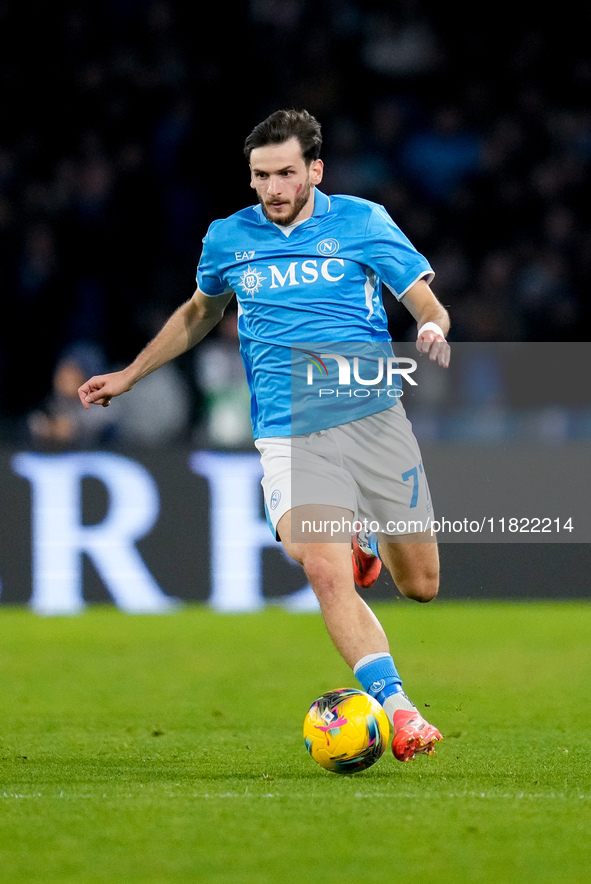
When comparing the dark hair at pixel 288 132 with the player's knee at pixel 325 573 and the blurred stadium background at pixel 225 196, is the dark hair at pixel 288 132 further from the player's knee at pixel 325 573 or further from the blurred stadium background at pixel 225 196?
the blurred stadium background at pixel 225 196

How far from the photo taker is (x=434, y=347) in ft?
15.4

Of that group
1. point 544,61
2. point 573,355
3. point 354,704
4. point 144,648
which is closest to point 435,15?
point 544,61

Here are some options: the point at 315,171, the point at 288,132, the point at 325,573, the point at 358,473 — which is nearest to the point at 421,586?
the point at 358,473

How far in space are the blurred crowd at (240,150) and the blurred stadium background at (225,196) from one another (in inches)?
0.9

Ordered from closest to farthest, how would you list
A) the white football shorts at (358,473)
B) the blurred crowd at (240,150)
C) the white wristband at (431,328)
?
the white wristband at (431,328)
the white football shorts at (358,473)
the blurred crowd at (240,150)

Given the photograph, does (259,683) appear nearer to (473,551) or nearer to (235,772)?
(235,772)

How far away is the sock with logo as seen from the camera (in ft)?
16.2

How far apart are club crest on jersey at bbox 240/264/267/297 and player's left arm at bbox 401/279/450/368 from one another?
541 millimetres

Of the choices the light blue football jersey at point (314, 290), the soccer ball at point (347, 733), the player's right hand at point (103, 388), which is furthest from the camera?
the player's right hand at point (103, 388)

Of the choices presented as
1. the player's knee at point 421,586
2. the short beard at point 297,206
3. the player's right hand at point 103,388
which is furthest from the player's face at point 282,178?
the player's knee at point 421,586

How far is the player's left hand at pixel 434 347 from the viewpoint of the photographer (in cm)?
469

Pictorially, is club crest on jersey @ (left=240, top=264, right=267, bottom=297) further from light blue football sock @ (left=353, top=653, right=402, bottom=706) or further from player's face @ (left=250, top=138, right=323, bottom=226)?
light blue football sock @ (left=353, top=653, right=402, bottom=706)

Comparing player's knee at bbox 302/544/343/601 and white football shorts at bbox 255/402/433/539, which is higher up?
white football shorts at bbox 255/402/433/539

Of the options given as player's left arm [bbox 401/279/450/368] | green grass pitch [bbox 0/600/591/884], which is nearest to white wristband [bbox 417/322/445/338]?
player's left arm [bbox 401/279/450/368]
